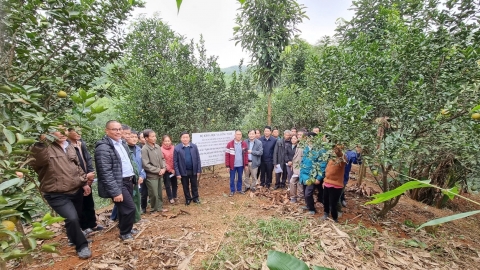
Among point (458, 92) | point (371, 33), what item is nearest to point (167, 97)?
point (371, 33)

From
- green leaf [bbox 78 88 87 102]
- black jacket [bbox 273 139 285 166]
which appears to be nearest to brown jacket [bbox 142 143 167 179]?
black jacket [bbox 273 139 285 166]

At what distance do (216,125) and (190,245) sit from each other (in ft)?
17.7

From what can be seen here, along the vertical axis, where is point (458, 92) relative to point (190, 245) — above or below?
above

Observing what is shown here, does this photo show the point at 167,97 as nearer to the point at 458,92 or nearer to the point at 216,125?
the point at 216,125

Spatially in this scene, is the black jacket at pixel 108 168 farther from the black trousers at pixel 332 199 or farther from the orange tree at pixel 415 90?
the black trousers at pixel 332 199

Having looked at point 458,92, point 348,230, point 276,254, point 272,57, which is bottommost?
point 348,230

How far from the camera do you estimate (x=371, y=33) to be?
5.91 m

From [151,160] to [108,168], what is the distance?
1.79 m

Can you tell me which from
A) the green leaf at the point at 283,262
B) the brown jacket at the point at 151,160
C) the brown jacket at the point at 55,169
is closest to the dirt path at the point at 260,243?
the brown jacket at the point at 151,160

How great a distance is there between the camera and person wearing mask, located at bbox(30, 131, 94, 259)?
11.1 ft

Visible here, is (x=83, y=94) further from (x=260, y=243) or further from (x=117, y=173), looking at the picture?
(x=260, y=243)

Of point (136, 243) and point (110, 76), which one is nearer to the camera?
point (110, 76)

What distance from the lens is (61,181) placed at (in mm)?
3486

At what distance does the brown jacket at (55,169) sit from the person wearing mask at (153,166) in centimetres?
170
